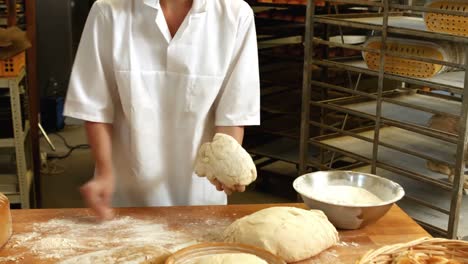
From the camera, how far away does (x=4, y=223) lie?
1.49 m

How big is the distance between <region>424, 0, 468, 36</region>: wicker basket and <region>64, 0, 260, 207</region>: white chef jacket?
3.43ft

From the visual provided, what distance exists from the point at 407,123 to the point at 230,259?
5.54 ft

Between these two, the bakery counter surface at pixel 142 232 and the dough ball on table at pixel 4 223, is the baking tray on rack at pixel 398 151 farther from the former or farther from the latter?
the dough ball on table at pixel 4 223

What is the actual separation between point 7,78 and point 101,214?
186cm

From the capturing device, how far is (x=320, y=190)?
1.71 meters

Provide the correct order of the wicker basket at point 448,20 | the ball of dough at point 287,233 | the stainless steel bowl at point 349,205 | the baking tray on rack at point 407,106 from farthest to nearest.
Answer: the baking tray on rack at point 407,106 < the wicker basket at point 448,20 < the stainless steel bowl at point 349,205 < the ball of dough at point 287,233

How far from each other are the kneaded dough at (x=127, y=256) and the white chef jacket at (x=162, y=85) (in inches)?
19.5

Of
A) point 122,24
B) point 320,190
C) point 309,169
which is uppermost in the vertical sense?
point 122,24

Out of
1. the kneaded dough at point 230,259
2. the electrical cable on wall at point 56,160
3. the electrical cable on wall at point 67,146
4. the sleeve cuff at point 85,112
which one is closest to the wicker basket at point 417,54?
Answer: the sleeve cuff at point 85,112

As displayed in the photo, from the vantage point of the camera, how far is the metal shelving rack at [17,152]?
3.20 m

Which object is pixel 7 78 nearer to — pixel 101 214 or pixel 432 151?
pixel 101 214

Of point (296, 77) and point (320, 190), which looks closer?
point (320, 190)

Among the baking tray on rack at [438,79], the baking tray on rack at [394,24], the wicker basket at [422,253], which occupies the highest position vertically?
the baking tray on rack at [394,24]

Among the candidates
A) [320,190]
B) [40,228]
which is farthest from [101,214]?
[320,190]
